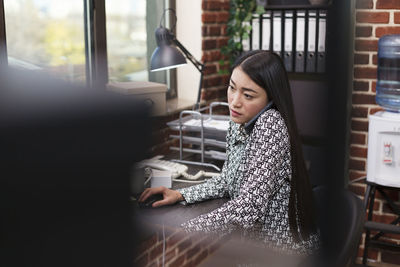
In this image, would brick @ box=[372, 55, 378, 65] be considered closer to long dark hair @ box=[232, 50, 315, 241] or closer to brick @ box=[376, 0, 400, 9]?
brick @ box=[376, 0, 400, 9]

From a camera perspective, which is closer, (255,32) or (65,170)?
(65,170)

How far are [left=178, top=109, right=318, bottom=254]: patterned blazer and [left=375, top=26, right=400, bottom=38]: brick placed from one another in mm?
1326

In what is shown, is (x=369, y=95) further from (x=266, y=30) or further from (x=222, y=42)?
(x=222, y=42)

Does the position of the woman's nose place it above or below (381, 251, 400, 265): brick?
above

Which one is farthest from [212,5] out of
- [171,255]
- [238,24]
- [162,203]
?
[171,255]

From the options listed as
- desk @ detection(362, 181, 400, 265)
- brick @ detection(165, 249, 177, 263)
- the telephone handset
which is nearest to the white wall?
the telephone handset

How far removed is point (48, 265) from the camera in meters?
0.21

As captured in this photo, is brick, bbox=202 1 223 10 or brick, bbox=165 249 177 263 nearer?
brick, bbox=165 249 177 263

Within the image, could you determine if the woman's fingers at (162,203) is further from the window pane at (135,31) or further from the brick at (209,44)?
the brick at (209,44)

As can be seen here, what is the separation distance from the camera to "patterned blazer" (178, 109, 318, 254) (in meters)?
1.42

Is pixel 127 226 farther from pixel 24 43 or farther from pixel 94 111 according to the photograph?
pixel 24 43

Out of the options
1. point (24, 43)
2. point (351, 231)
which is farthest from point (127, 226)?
point (24, 43)

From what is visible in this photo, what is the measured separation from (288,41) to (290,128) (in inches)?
56.9

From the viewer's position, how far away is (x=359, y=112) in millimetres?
2703
